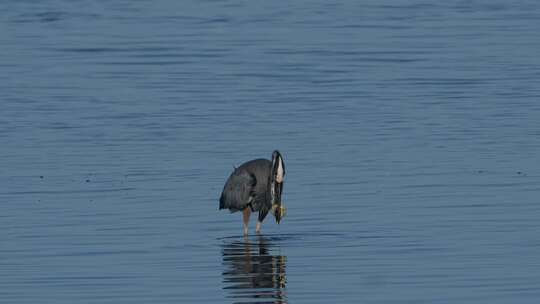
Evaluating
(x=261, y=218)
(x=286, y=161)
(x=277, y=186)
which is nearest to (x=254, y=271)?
(x=277, y=186)

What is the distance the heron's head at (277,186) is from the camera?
17219mm

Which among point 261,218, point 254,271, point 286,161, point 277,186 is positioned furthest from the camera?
point 286,161

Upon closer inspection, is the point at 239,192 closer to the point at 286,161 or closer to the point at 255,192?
the point at 255,192

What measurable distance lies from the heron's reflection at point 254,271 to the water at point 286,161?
0.11 ft

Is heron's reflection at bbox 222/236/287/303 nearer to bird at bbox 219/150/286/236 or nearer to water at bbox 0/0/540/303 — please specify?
water at bbox 0/0/540/303

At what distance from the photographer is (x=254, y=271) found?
1547 centimetres

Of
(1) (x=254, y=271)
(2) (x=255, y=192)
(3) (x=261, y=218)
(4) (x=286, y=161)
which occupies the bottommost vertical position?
(1) (x=254, y=271)

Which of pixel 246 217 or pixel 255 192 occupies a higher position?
pixel 255 192

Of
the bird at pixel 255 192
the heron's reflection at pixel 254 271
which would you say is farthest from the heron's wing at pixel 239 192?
the heron's reflection at pixel 254 271

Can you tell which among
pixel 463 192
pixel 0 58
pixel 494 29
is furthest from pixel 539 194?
pixel 494 29

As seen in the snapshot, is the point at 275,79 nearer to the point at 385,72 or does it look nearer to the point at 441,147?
the point at 385,72

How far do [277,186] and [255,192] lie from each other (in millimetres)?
378

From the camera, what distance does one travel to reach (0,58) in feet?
125

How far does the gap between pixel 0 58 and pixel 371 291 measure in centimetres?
2532
